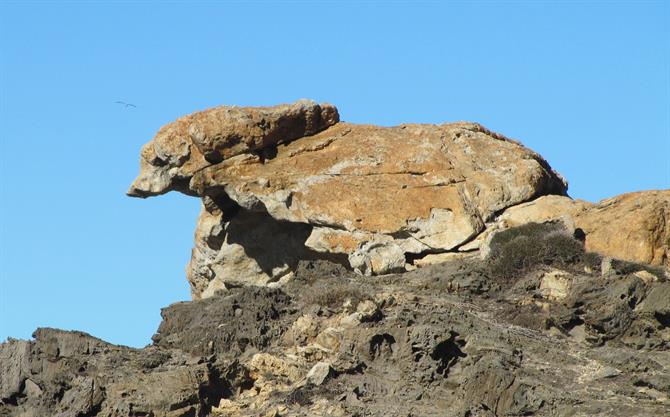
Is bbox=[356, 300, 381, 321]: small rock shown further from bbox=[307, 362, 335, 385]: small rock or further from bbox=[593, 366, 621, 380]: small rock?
bbox=[593, 366, 621, 380]: small rock

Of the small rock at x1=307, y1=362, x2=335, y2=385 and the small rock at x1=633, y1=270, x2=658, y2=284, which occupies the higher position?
the small rock at x1=633, y1=270, x2=658, y2=284

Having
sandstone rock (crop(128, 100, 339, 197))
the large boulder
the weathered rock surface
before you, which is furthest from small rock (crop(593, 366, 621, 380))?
sandstone rock (crop(128, 100, 339, 197))

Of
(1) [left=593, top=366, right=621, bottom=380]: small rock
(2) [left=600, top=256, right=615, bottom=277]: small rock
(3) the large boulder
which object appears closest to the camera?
(1) [left=593, top=366, right=621, bottom=380]: small rock

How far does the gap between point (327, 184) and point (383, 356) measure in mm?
8735

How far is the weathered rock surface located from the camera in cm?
3319

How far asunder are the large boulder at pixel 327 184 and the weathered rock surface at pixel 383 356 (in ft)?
10.7

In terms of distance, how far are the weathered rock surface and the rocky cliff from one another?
47mm

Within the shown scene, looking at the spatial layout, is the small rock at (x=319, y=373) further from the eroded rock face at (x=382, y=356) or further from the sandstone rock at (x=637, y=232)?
the sandstone rock at (x=637, y=232)

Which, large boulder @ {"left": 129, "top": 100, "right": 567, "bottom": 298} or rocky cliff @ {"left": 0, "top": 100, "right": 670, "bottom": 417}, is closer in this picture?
rocky cliff @ {"left": 0, "top": 100, "right": 670, "bottom": 417}

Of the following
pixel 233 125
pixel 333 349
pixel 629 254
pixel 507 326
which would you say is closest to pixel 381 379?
pixel 333 349

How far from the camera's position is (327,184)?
4275cm

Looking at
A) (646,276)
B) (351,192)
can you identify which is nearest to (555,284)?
(646,276)

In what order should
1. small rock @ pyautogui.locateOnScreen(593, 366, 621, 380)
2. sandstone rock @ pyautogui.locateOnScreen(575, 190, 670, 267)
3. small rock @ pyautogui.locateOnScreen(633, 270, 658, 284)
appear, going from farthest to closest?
sandstone rock @ pyautogui.locateOnScreen(575, 190, 670, 267), small rock @ pyautogui.locateOnScreen(633, 270, 658, 284), small rock @ pyautogui.locateOnScreen(593, 366, 621, 380)

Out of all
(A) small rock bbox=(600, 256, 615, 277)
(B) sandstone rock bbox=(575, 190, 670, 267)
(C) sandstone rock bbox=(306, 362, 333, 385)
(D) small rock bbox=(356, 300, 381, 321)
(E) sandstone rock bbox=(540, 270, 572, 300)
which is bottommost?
(C) sandstone rock bbox=(306, 362, 333, 385)
